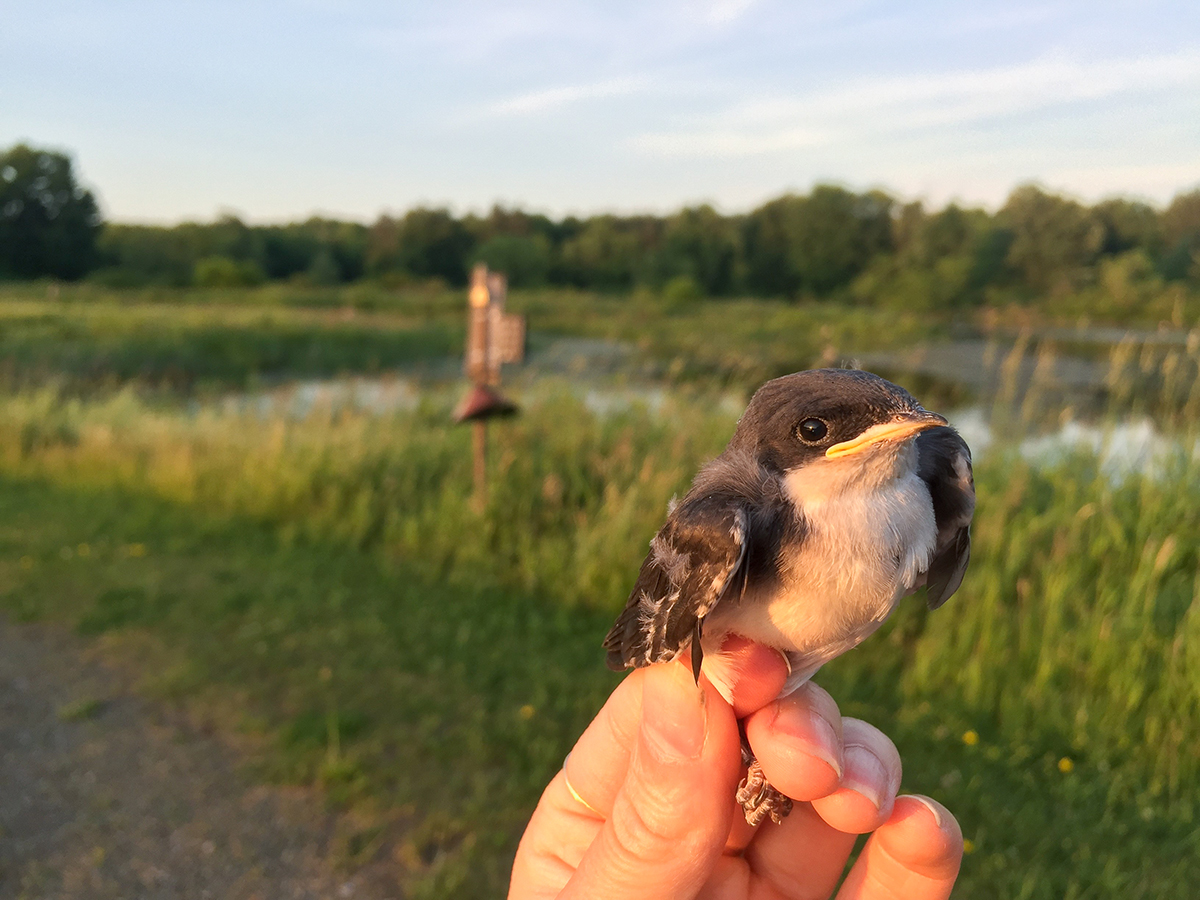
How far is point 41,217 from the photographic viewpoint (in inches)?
2199

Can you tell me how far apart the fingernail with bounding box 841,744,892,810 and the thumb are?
0.26 meters

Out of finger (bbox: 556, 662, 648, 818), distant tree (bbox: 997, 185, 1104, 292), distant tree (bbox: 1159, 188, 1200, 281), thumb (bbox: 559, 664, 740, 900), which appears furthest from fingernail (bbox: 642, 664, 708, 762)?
distant tree (bbox: 997, 185, 1104, 292)

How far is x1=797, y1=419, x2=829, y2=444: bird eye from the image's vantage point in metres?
1.30

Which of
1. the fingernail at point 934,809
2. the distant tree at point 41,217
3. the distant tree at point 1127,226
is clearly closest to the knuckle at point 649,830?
the fingernail at point 934,809

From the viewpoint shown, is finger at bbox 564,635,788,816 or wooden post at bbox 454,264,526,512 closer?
finger at bbox 564,635,788,816

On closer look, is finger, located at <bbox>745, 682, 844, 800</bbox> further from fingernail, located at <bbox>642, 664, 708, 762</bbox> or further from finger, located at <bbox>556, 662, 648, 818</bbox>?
finger, located at <bbox>556, 662, 648, 818</bbox>

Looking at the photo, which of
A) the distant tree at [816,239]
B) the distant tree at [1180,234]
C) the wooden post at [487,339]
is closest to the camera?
the wooden post at [487,339]

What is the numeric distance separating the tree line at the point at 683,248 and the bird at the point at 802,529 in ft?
24.3

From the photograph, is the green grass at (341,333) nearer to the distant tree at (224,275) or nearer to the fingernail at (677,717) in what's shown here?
the fingernail at (677,717)

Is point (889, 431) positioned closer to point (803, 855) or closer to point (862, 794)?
point (862, 794)

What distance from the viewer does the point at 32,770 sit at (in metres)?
4.36

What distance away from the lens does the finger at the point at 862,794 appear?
1623 millimetres

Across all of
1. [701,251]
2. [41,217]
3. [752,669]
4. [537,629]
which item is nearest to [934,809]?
[752,669]

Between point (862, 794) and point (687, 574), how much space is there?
0.79 m
